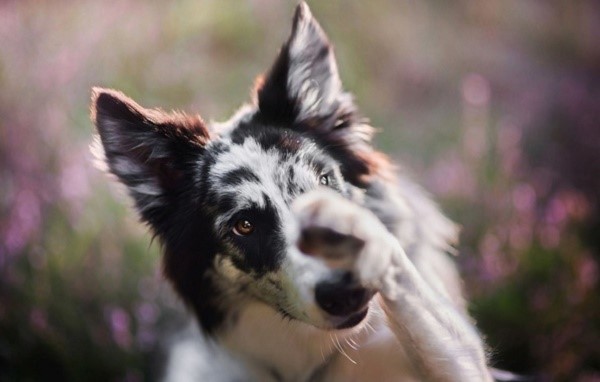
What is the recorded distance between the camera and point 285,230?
2000mm

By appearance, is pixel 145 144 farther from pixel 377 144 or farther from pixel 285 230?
pixel 377 144

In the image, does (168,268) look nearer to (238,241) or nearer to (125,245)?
(238,241)

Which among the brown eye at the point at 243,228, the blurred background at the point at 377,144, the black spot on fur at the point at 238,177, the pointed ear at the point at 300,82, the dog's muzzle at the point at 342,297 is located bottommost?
the blurred background at the point at 377,144

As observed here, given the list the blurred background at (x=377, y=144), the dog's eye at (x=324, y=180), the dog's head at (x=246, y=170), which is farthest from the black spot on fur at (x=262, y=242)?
the blurred background at (x=377, y=144)

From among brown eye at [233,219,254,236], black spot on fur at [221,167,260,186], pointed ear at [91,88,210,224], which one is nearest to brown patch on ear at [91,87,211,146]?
pointed ear at [91,88,210,224]

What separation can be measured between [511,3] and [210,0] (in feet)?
6.05

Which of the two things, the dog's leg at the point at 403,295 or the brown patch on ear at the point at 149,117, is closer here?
the dog's leg at the point at 403,295

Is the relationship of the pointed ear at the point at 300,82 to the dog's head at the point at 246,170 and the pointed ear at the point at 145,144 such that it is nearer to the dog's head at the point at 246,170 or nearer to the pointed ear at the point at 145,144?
the dog's head at the point at 246,170

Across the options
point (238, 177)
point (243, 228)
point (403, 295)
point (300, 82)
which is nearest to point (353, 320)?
point (403, 295)

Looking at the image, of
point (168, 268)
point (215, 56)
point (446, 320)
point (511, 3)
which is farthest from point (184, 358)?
point (511, 3)

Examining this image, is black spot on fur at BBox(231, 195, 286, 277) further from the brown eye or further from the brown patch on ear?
the brown patch on ear

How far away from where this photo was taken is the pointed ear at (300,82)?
2.24 meters

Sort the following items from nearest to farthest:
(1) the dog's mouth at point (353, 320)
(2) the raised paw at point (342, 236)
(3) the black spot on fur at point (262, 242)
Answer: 1. (2) the raised paw at point (342, 236)
2. (1) the dog's mouth at point (353, 320)
3. (3) the black spot on fur at point (262, 242)

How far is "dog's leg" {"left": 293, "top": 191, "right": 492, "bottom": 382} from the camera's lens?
1643 mm
